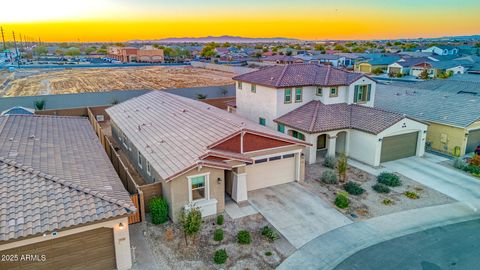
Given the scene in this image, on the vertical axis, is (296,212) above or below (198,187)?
below

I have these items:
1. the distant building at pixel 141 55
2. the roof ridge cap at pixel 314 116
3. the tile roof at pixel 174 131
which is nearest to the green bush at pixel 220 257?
the tile roof at pixel 174 131

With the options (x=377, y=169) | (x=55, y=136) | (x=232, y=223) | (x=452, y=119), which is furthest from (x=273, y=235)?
(x=452, y=119)

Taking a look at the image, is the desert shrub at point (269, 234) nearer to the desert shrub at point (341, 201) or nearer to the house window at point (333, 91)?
the desert shrub at point (341, 201)

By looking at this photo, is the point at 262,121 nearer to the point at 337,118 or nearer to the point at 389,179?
the point at 337,118

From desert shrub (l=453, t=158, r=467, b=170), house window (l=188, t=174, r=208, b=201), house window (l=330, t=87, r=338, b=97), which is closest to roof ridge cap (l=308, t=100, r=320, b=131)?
house window (l=330, t=87, r=338, b=97)

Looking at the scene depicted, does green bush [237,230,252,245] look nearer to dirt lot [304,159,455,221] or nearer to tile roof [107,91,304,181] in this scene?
tile roof [107,91,304,181]

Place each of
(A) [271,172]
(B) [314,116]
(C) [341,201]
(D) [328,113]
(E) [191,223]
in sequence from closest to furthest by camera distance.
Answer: (E) [191,223], (C) [341,201], (A) [271,172], (B) [314,116], (D) [328,113]

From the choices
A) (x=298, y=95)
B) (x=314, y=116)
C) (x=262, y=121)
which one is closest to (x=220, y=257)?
(x=314, y=116)
